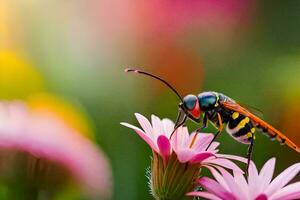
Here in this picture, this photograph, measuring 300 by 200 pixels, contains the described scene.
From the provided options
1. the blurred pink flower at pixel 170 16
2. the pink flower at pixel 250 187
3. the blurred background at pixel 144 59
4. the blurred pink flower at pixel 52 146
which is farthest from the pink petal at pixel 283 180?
the blurred pink flower at pixel 170 16

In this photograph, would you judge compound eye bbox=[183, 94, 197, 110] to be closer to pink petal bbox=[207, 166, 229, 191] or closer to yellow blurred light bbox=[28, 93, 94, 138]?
pink petal bbox=[207, 166, 229, 191]

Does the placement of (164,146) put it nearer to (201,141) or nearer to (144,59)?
(201,141)

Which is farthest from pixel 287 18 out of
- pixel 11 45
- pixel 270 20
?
pixel 11 45

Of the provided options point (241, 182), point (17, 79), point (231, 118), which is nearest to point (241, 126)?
point (231, 118)

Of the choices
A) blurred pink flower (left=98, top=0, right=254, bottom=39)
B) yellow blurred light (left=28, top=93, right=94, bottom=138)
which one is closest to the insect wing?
yellow blurred light (left=28, top=93, right=94, bottom=138)

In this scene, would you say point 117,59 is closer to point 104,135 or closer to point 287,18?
point 104,135

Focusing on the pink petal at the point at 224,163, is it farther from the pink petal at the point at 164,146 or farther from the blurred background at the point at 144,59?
the blurred background at the point at 144,59

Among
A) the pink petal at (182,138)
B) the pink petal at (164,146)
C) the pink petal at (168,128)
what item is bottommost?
the pink petal at (164,146)
